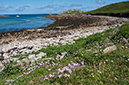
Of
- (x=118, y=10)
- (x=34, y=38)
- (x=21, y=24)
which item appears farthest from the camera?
(x=118, y=10)

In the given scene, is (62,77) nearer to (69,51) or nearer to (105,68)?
(105,68)

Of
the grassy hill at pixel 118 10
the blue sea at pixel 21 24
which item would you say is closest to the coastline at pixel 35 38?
the blue sea at pixel 21 24

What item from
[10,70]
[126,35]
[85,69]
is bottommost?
[10,70]

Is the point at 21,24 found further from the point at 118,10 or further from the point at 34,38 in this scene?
the point at 118,10

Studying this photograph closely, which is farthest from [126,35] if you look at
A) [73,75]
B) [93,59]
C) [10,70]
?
[10,70]

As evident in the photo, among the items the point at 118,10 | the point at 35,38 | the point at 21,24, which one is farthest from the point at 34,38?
the point at 118,10

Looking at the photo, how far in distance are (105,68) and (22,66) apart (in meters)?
4.72

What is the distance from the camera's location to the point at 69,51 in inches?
319

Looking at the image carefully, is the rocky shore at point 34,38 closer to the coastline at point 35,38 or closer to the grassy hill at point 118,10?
the coastline at point 35,38

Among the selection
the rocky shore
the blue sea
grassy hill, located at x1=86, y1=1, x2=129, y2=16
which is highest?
grassy hill, located at x1=86, y1=1, x2=129, y2=16

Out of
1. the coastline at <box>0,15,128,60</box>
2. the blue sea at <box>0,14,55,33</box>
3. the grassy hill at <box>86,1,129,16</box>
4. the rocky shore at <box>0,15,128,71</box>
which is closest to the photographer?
the rocky shore at <box>0,15,128,71</box>

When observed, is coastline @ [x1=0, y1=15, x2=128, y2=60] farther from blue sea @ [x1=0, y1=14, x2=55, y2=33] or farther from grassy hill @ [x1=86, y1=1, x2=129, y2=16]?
grassy hill @ [x1=86, y1=1, x2=129, y2=16]

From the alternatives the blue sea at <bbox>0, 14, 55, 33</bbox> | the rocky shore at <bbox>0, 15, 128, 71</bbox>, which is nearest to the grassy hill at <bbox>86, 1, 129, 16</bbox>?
the blue sea at <bbox>0, 14, 55, 33</bbox>

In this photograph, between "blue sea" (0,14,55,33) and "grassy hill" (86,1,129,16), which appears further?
"grassy hill" (86,1,129,16)
